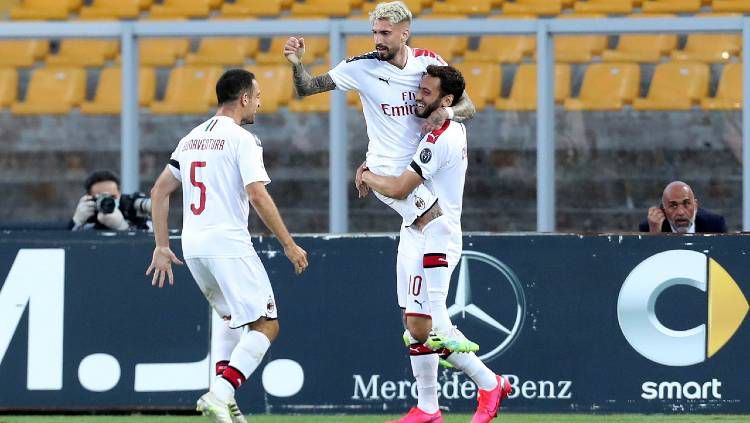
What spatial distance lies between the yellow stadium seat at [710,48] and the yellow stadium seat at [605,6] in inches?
120

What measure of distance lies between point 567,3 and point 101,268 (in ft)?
17.5

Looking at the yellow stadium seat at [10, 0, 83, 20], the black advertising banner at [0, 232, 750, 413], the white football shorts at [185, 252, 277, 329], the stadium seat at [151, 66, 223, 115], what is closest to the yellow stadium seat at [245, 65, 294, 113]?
the stadium seat at [151, 66, 223, 115]

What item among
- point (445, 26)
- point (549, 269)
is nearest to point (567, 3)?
point (445, 26)

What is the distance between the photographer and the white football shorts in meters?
6.80

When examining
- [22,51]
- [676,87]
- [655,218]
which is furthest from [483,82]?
[22,51]

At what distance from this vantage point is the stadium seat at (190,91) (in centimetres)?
945

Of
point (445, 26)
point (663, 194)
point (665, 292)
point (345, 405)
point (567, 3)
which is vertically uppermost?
point (567, 3)

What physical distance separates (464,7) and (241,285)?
6363 millimetres

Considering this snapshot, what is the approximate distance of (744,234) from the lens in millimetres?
8383

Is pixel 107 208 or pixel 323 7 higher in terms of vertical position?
pixel 323 7

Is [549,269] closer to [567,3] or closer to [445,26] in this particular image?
[445,26]

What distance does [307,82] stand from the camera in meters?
7.19

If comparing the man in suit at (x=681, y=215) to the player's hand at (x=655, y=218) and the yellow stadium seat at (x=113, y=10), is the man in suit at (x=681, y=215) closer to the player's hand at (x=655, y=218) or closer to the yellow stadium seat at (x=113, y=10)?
the player's hand at (x=655, y=218)

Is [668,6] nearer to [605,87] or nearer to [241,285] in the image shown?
[605,87]
